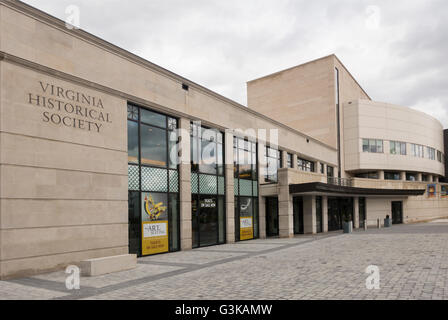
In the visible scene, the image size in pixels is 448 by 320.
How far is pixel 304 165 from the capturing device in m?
35.6

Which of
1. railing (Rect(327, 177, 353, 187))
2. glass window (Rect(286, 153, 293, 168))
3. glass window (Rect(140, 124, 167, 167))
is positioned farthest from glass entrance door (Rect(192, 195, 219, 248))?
railing (Rect(327, 177, 353, 187))

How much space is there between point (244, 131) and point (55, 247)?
50.6ft

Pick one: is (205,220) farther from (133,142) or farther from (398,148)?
(398,148)

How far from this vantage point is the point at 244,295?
9102 mm

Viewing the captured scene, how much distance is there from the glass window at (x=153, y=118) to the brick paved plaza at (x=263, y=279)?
6.52 metres

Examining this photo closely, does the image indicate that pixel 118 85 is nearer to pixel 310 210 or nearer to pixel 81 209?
pixel 81 209

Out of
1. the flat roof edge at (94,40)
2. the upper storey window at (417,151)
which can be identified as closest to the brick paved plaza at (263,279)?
the flat roof edge at (94,40)

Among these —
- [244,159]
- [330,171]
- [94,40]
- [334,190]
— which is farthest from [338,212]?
[94,40]

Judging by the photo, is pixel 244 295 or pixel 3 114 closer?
pixel 244 295

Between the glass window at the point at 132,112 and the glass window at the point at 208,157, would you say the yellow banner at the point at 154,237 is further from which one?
the glass window at the point at 132,112

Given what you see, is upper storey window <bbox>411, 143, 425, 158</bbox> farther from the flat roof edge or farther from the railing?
the flat roof edge
